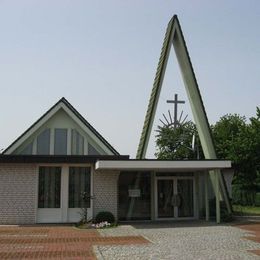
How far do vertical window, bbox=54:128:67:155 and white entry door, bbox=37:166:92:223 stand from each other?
336 centimetres

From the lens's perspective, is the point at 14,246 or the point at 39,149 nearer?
the point at 14,246

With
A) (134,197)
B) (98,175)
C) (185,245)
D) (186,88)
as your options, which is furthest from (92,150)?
(185,245)

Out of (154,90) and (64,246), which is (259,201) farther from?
(64,246)

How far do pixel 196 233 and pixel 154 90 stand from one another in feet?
37.5

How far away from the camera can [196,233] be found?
1752 centimetres

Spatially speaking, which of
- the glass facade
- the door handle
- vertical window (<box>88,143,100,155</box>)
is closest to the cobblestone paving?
the glass facade

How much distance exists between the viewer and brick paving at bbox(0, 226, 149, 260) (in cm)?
1263

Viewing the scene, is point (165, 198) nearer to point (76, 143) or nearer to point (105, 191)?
point (105, 191)

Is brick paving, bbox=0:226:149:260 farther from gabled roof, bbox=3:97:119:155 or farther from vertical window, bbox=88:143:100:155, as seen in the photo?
vertical window, bbox=88:143:100:155

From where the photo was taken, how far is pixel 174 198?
2416 centimetres

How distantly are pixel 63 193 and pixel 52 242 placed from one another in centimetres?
751

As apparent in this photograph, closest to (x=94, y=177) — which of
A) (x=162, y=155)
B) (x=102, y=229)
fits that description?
(x=102, y=229)

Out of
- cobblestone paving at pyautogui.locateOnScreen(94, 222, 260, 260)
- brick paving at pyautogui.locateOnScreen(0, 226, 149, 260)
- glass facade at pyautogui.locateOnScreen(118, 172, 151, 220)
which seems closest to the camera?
cobblestone paving at pyautogui.locateOnScreen(94, 222, 260, 260)

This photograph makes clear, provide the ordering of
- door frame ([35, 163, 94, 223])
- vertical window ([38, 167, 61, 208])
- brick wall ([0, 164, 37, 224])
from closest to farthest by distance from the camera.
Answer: brick wall ([0, 164, 37, 224])
door frame ([35, 163, 94, 223])
vertical window ([38, 167, 61, 208])
